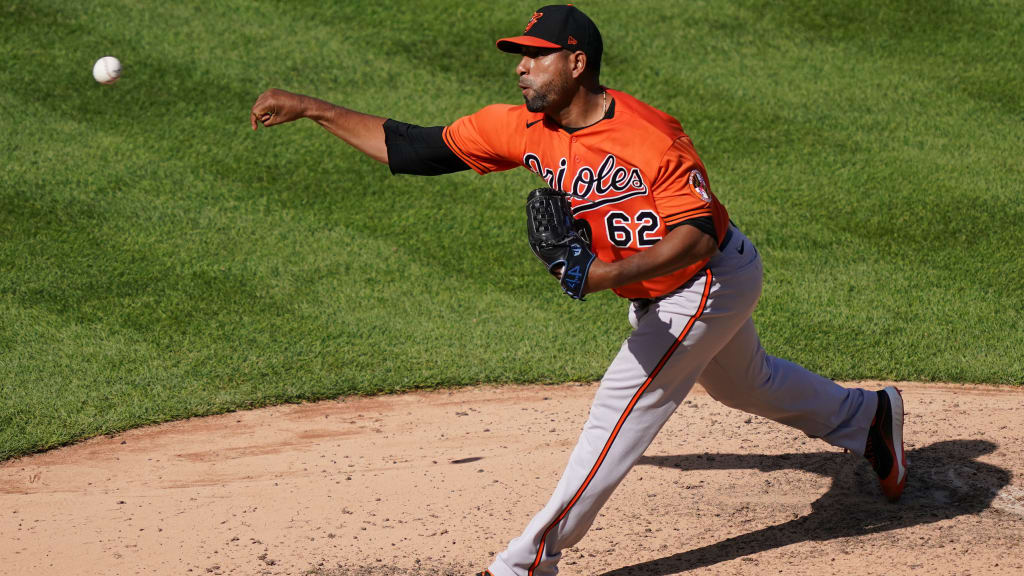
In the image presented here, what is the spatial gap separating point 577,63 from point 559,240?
623 millimetres

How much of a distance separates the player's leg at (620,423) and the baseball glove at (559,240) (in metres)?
0.39

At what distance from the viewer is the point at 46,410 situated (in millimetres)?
5383

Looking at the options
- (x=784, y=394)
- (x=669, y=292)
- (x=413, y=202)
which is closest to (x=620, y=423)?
(x=669, y=292)

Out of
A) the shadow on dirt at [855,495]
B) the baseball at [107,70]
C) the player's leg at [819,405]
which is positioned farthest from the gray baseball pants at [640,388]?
the baseball at [107,70]

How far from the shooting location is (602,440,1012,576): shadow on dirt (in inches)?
158

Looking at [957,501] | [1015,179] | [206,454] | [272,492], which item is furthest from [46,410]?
[1015,179]

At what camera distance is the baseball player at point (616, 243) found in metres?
3.44

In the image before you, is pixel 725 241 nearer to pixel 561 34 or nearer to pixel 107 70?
pixel 561 34

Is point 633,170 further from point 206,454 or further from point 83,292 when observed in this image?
point 83,292

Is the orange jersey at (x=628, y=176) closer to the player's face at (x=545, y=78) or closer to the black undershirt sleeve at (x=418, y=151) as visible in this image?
the player's face at (x=545, y=78)

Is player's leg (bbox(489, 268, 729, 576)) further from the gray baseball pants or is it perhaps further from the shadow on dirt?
the shadow on dirt

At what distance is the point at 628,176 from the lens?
3.54 metres

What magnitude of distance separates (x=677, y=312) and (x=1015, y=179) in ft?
15.8

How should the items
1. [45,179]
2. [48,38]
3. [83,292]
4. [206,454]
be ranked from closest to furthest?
[206,454], [83,292], [45,179], [48,38]
